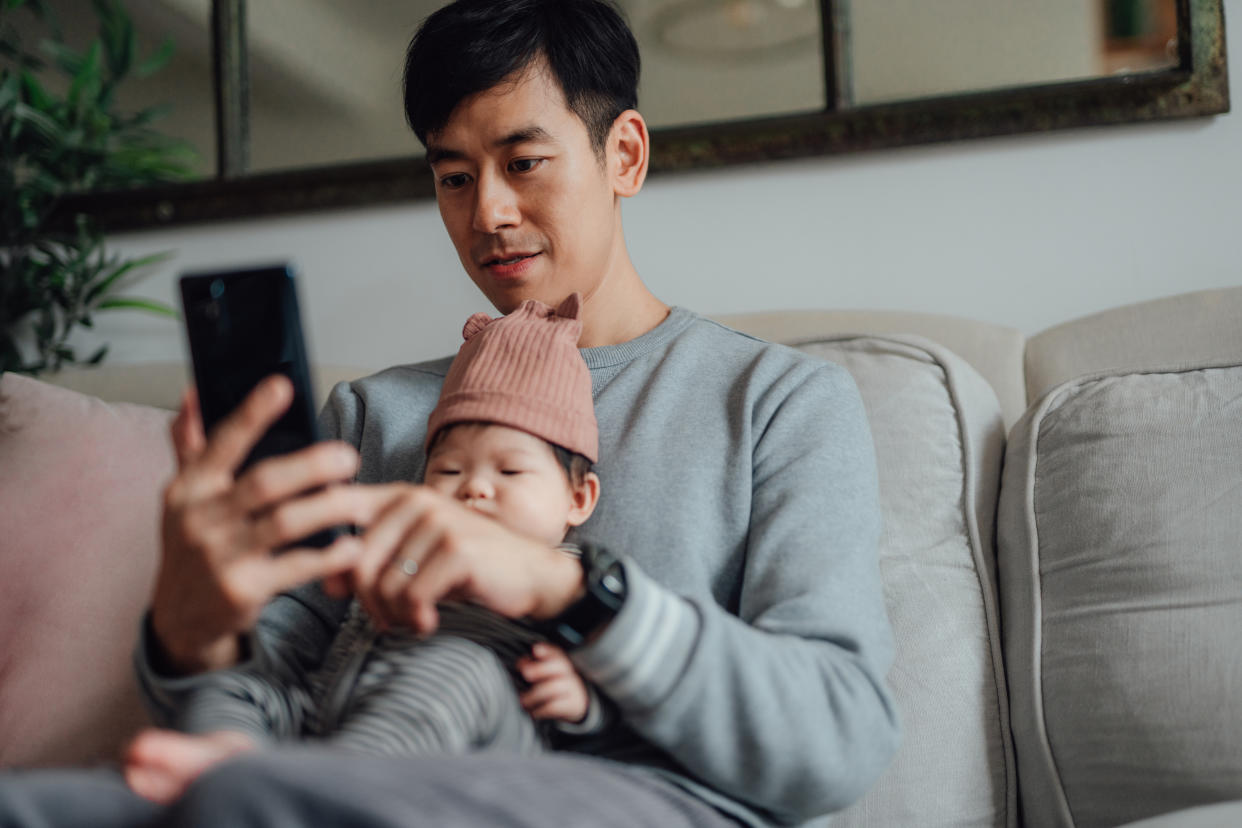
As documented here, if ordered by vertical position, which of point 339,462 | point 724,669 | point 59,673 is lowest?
point 59,673

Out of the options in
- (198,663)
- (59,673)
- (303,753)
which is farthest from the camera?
Answer: (59,673)

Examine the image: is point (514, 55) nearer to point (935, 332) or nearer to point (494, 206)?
point (494, 206)

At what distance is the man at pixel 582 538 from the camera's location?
0.58 m

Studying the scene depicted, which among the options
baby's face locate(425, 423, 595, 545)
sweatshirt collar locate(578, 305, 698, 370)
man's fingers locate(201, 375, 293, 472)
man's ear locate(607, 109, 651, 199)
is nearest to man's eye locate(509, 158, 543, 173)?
man's ear locate(607, 109, 651, 199)

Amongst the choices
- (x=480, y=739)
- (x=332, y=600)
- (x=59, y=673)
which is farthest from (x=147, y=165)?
(x=480, y=739)

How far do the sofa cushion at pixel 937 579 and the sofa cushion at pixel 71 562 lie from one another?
2.85ft

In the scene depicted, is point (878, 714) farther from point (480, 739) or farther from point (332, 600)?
point (332, 600)

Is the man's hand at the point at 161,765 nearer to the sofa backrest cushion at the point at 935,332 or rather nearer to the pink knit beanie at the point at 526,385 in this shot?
the pink knit beanie at the point at 526,385

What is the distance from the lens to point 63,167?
192 centimetres

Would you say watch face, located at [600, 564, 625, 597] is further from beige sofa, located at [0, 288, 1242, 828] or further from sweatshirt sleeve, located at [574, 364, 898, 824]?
beige sofa, located at [0, 288, 1242, 828]

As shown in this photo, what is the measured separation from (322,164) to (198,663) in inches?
50.7

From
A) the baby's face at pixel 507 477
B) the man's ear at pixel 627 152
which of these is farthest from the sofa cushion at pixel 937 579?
the baby's face at pixel 507 477

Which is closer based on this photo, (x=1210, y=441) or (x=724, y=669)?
(x=724, y=669)

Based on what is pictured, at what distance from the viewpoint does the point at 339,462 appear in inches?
24.8
